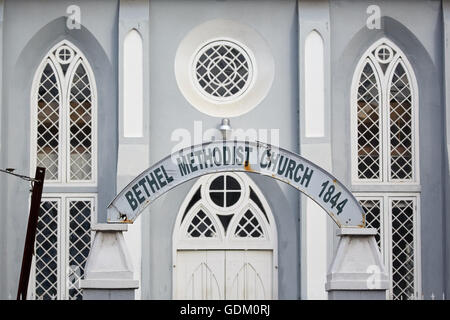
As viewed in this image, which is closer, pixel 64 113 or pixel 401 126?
pixel 64 113

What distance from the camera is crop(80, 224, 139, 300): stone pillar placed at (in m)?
16.2

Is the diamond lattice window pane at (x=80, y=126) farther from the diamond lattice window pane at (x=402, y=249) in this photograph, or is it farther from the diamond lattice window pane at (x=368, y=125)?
the diamond lattice window pane at (x=402, y=249)

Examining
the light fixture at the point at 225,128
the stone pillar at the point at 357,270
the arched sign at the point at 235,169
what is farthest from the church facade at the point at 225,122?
the stone pillar at the point at 357,270

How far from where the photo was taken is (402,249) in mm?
21078

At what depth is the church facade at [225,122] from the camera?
2080 centimetres

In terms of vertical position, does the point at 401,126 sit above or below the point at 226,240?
above

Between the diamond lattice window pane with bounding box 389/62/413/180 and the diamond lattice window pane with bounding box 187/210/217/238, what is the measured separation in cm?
358

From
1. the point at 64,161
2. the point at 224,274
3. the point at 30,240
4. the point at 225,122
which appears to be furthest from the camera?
the point at 64,161

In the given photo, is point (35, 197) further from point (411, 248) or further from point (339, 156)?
point (411, 248)

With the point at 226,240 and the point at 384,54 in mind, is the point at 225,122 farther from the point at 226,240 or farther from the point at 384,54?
the point at 384,54

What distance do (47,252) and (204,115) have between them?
3892 mm

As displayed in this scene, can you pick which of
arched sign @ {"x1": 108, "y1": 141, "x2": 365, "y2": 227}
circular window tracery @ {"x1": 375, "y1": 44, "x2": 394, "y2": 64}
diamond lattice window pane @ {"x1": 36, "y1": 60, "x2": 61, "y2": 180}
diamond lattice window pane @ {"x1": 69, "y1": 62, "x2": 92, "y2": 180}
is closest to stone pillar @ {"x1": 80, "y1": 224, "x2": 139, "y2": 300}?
arched sign @ {"x1": 108, "y1": 141, "x2": 365, "y2": 227}

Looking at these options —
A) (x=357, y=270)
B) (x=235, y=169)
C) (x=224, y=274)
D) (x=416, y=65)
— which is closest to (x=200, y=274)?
(x=224, y=274)

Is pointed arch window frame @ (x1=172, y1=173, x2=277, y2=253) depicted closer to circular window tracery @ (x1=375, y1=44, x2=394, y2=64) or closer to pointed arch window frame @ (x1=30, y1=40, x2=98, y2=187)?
pointed arch window frame @ (x1=30, y1=40, x2=98, y2=187)
